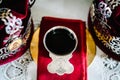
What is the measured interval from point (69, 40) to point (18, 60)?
0.15 m

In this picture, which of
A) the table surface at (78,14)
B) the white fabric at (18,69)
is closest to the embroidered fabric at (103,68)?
the table surface at (78,14)

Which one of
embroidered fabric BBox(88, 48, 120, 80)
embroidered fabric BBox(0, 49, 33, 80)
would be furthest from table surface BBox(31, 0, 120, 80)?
embroidered fabric BBox(0, 49, 33, 80)

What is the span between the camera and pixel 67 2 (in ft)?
2.98

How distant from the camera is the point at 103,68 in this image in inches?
32.8

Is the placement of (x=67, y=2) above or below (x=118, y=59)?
above

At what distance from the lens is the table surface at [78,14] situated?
830 mm

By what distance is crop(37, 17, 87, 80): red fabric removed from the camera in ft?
2.64

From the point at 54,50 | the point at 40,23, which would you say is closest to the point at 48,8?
the point at 40,23

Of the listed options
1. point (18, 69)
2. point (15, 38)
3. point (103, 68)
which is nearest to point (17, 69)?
point (18, 69)

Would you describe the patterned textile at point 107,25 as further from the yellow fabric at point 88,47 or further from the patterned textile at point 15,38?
the patterned textile at point 15,38

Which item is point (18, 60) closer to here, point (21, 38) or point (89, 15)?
point (21, 38)

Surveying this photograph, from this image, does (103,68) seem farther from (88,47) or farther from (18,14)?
(18,14)

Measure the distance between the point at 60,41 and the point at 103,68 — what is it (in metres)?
Answer: 0.14

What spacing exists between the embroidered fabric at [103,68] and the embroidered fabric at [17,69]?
17cm
